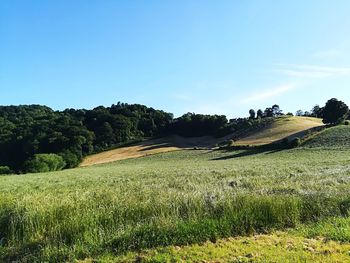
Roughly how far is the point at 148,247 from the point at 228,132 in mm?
103795

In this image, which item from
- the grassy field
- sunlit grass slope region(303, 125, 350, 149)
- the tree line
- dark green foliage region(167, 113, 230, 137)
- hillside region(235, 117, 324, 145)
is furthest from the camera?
dark green foliage region(167, 113, 230, 137)

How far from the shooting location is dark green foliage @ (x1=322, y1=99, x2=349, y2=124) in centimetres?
9019

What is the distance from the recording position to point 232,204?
11.1 meters

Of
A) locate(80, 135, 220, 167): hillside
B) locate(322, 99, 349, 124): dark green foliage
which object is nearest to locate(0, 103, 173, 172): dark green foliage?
locate(80, 135, 220, 167): hillside

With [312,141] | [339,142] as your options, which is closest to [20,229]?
[339,142]

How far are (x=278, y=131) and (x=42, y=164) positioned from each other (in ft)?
175

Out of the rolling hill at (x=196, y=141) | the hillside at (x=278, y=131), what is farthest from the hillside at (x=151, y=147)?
the hillside at (x=278, y=131)

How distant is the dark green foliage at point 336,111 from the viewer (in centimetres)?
9019

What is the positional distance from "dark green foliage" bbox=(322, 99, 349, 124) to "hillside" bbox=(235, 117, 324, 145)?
325 cm

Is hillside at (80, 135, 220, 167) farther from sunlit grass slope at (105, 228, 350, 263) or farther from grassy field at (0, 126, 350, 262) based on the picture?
sunlit grass slope at (105, 228, 350, 263)

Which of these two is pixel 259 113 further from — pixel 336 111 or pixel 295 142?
pixel 295 142

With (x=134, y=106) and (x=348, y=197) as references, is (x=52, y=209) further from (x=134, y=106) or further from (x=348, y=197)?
(x=134, y=106)

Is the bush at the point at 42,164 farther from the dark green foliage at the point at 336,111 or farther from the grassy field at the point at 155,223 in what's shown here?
the grassy field at the point at 155,223

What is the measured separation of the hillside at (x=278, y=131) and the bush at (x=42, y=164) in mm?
39744
